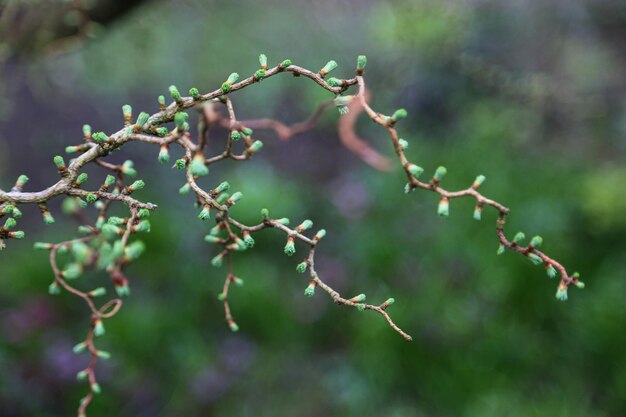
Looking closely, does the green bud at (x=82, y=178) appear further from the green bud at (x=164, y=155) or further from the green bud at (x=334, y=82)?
the green bud at (x=334, y=82)

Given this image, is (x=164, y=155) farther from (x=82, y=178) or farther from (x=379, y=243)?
(x=379, y=243)

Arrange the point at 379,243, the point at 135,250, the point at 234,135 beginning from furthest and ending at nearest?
the point at 379,243 < the point at 234,135 < the point at 135,250

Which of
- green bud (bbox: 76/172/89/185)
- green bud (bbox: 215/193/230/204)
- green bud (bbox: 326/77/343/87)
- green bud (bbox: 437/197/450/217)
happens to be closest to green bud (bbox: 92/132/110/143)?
green bud (bbox: 76/172/89/185)

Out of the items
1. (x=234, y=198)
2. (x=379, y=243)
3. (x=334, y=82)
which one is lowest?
(x=379, y=243)

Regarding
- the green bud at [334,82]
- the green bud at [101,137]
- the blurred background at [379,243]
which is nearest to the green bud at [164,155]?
the green bud at [101,137]

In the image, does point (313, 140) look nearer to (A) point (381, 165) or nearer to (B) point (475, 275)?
(B) point (475, 275)

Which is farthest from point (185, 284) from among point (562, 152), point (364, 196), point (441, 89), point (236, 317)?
point (562, 152)

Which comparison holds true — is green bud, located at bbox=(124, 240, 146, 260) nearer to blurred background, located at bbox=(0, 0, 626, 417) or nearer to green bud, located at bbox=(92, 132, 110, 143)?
green bud, located at bbox=(92, 132, 110, 143)

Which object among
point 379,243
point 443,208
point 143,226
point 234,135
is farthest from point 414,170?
point 379,243

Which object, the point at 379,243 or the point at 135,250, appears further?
the point at 379,243
